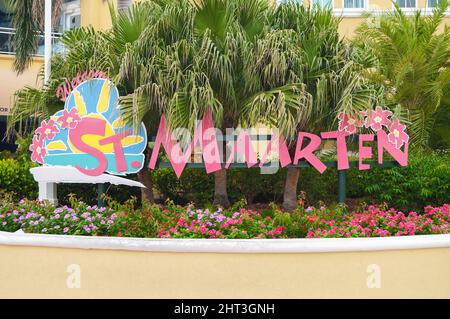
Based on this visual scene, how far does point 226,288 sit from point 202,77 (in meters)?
3.19

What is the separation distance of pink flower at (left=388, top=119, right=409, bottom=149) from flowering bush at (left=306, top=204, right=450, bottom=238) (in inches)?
50.9

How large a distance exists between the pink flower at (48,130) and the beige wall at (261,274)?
2.99m

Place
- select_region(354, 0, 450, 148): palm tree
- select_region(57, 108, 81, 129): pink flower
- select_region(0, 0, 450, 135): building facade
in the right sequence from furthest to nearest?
1. select_region(0, 0, 450, 135): building facade
2. select_region(354, 0, 450, 148): palm tree
3. select_region(57, 108, 81, 129): pink flower

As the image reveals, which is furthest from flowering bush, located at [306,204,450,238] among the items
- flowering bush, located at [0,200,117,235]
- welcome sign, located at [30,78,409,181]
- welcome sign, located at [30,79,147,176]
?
welcome sign, located at [30,79,147,176]

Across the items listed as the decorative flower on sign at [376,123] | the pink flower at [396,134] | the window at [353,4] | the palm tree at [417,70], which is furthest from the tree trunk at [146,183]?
the window at [353,4]

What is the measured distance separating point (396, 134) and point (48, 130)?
212 inches

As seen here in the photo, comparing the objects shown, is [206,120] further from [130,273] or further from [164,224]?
[130,273]

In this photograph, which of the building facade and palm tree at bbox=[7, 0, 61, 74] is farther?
the building facade

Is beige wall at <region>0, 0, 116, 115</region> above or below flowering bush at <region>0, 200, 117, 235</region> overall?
above

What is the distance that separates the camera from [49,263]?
8359 mm

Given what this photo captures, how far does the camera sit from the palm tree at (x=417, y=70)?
12672 mm

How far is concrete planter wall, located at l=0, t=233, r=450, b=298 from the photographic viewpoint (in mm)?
7914

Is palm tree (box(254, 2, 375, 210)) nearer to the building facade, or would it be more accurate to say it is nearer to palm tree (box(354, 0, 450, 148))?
palm tree (box(354, 0, 450, 148))

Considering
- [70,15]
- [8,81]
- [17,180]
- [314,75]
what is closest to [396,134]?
[314,75]
